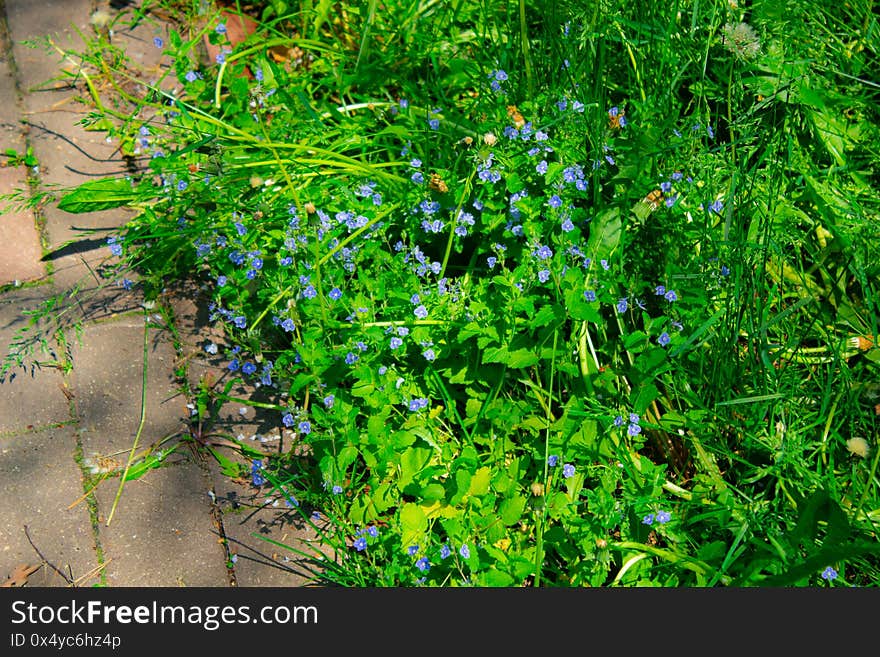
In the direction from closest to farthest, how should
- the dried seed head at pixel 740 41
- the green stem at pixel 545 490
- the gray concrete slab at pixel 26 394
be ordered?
the green stem at pixel 545 490
the gray concrete slab at pixel 26 394
the dried seed head at pixel 740 41

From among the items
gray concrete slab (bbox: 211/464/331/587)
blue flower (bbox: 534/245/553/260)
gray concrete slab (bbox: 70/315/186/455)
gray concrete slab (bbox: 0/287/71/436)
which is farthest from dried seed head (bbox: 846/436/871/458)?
gray concrete slab (bbox: 0/287/71/436)

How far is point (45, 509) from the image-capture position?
2.31 metres

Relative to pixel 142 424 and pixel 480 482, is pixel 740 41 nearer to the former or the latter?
pixel 480 482

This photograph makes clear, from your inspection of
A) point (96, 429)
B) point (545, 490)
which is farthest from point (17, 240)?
point (545, 490)

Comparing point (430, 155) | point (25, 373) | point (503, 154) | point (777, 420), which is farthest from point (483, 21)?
point (25, 373)

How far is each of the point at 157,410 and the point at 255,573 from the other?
0.58 metres

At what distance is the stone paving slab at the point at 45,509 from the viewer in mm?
2219

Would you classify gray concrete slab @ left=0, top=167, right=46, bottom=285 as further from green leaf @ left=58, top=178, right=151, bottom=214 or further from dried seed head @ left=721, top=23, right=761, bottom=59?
dried seed head @ left=721, top=23, right=761, bottom=59

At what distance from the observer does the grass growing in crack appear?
2.19m

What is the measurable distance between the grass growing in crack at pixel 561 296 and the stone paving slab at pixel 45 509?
416 millimetres

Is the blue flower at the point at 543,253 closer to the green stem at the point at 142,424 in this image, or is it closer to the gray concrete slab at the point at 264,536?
the gray concrete slab at the point at 264,536

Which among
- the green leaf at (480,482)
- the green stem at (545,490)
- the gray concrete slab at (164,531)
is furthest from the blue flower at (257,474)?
the green stem at (545,490)

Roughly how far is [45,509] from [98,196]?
102cm

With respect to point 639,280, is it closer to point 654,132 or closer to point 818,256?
point 654,132
